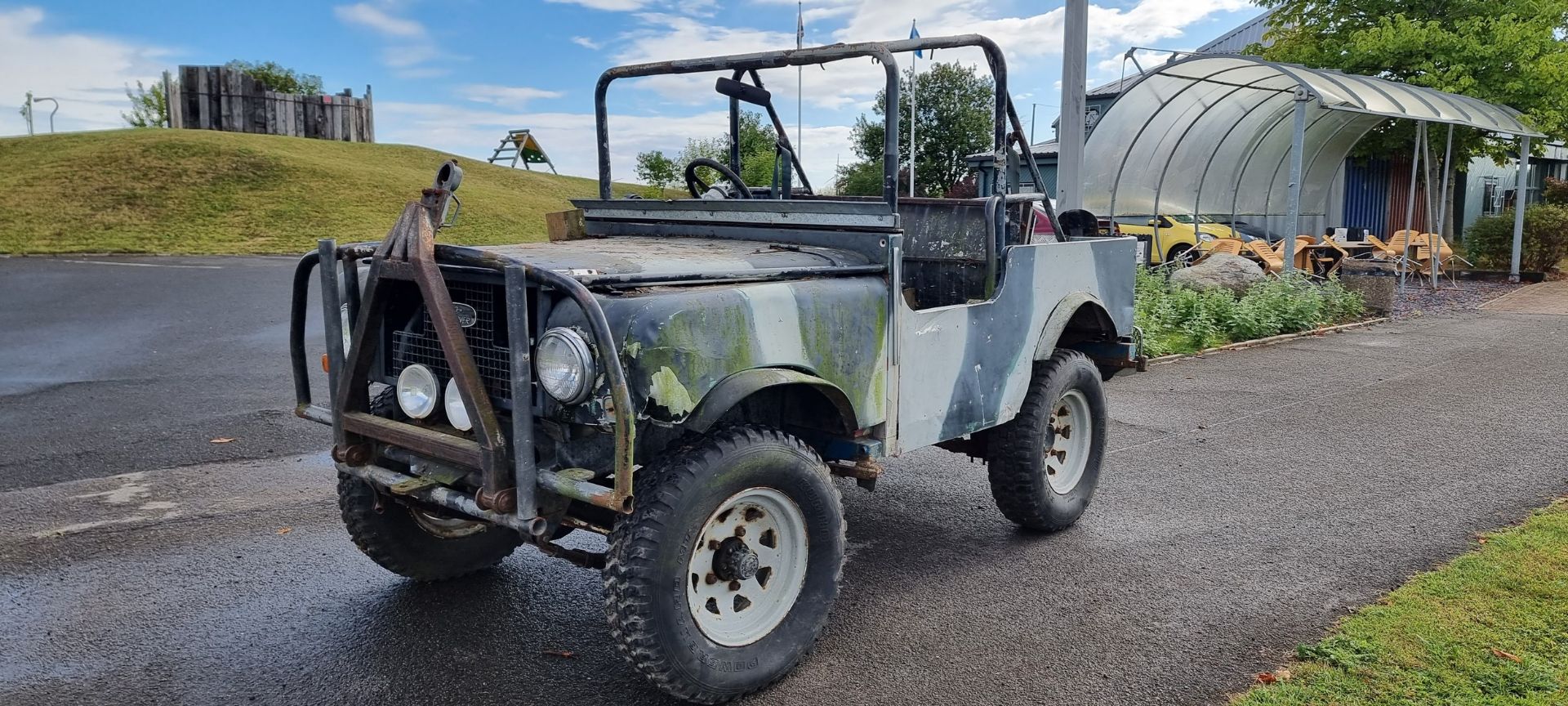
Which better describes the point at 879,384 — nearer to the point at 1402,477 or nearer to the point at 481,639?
the point at 481,639

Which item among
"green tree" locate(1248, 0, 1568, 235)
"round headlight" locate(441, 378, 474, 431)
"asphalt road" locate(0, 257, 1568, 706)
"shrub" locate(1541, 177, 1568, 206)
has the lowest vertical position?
"asphalt road" locate(0, 257, 1568, 706)

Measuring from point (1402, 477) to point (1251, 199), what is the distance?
17994mm

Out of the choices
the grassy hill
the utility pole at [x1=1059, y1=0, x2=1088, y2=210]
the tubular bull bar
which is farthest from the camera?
the grassy hill

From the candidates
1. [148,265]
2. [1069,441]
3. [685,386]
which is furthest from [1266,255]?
[148,265]

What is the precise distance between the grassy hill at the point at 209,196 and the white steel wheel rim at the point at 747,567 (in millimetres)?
20938

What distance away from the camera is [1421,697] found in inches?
133

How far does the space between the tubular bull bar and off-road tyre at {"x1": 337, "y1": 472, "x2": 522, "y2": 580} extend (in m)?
0.37

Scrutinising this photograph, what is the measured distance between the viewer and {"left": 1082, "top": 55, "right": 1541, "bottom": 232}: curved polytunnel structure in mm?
16578

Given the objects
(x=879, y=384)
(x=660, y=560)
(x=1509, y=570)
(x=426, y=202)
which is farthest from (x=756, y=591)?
(x=1509, y=570)

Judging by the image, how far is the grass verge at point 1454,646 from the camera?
11.2 feet

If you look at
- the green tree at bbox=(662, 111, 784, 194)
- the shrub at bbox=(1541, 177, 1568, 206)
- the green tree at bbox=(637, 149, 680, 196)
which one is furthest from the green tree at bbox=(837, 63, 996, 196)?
the green tree at bbox=(662, 111, 784, 194)

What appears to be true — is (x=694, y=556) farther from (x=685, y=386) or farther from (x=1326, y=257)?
(x=1326, y=257)

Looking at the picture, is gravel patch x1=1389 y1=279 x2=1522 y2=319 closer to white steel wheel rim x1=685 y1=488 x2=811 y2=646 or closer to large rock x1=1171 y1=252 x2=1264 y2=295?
large rock x1=1171 y1=252 x2=1264 y2=295

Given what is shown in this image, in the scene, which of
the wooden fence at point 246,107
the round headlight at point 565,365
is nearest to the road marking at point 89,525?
the round headlight at point 565,365
